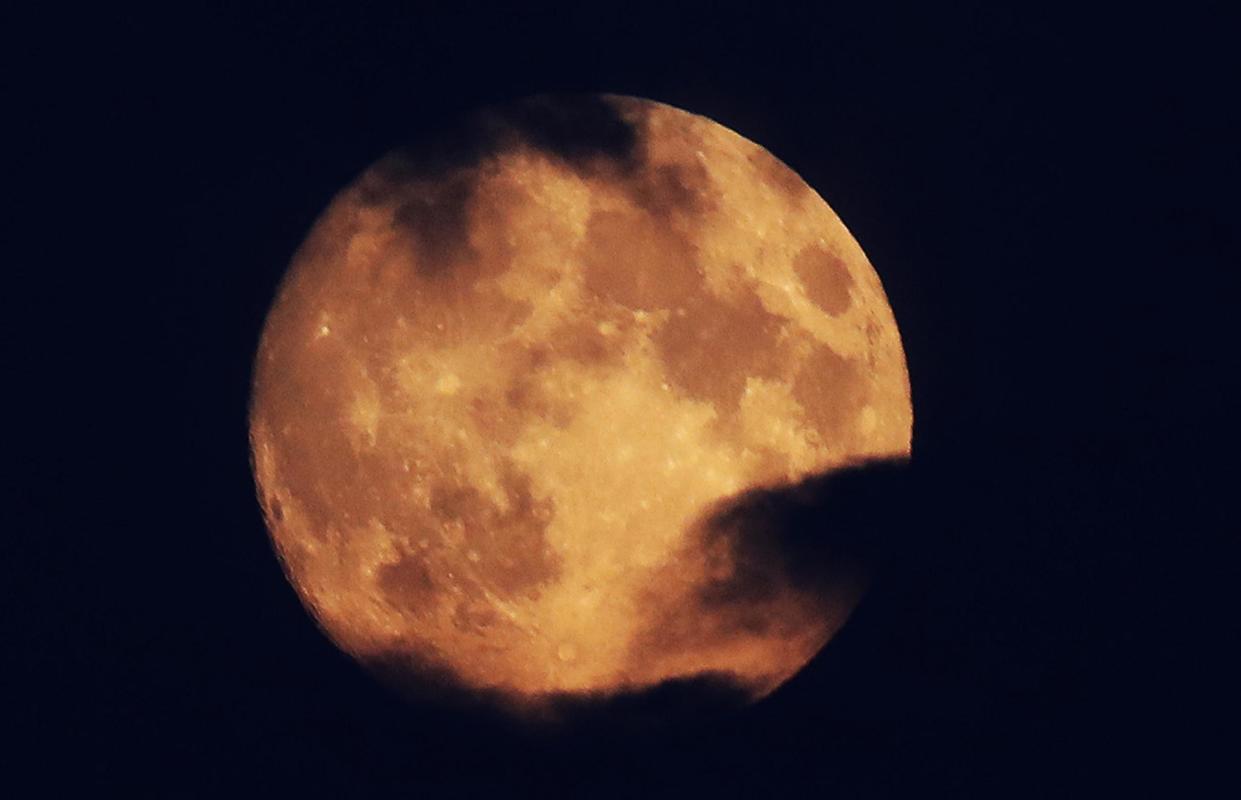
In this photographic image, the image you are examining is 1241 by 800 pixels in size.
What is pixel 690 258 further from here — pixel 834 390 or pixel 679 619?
pixel 679 619

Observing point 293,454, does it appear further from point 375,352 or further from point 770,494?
point 770,494

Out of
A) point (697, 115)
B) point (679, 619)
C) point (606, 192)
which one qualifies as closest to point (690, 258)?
point (606, 192)

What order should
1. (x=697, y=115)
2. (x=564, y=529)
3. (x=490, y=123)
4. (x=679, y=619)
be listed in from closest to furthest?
1. (x=564, y=529)
2. (x=679, y=619)
3. (x=490, y=123)
4. (x=697, y=115)

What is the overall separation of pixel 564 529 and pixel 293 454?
98 centimetres

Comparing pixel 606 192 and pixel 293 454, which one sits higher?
pixel 606 192

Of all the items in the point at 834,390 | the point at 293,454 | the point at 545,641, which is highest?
the point at 834,390

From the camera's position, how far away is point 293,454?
2600 millimetres

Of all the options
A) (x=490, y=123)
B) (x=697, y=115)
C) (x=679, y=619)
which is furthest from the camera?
(x=697, y=115)

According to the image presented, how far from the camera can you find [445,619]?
2.55m

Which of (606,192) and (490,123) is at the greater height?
(490,123)

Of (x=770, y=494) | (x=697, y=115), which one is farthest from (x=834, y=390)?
(x=697, y=115)

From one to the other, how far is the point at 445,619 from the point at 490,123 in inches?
67.4

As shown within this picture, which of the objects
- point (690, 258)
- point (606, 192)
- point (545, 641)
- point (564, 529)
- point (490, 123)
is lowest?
point (545, 641)

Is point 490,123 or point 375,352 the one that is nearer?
point 375,352
